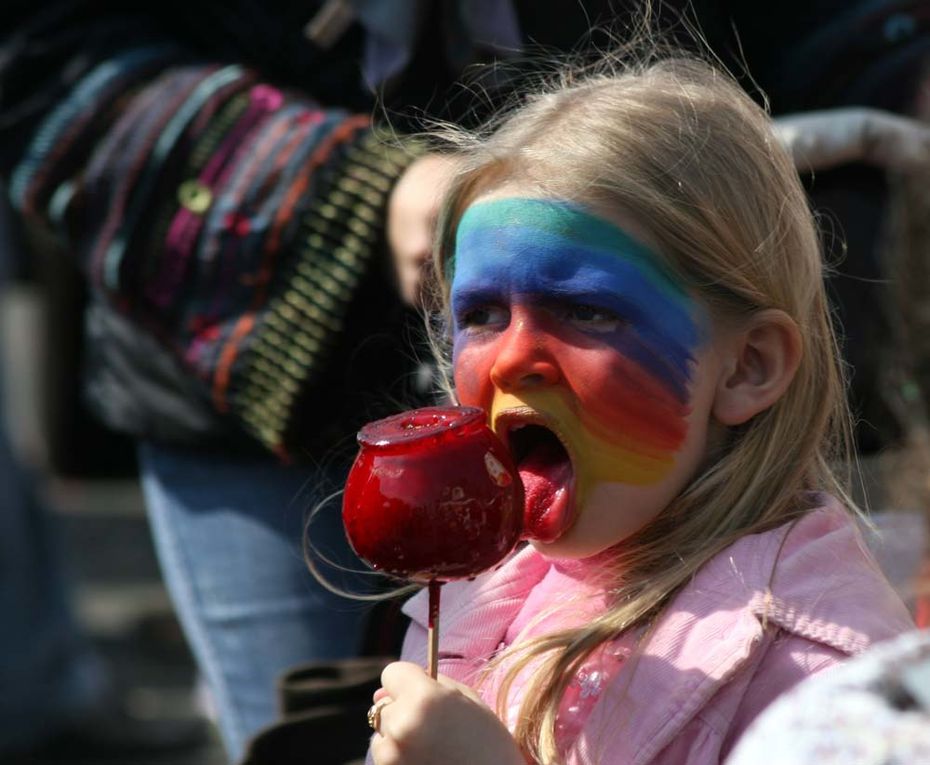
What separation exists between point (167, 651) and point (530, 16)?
3.73m

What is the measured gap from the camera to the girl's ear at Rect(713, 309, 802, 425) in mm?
1660

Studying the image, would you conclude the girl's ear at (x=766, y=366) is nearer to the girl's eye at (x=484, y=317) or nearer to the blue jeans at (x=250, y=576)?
the girl's eye at (x=484, y=317)

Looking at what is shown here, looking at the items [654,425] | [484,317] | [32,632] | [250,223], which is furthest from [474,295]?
[32,632]

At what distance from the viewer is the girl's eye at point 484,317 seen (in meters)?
1.66

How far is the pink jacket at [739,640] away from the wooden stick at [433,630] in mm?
190

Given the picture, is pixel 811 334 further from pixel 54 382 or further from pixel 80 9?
pixel 54 382

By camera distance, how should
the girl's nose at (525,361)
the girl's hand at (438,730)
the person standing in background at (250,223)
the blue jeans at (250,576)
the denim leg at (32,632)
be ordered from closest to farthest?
1. the girl's hand at (438,730)
2. the girl's nose at (525,361)
3. the person standing in background at (250,223)
4. the blue jeans at (250,576)
5. the denim leg at (32,632)

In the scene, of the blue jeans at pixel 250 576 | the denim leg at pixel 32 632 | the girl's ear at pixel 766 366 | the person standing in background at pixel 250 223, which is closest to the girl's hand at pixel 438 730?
the girl's ear at pixel 766 366

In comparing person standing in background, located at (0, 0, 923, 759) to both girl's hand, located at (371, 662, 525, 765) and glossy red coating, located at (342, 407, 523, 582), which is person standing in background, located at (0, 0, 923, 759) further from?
girl's hand, located at (371, 662, 525, 765)

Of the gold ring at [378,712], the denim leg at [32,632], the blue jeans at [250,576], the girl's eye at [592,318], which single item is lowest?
the denim leg at [32,632]

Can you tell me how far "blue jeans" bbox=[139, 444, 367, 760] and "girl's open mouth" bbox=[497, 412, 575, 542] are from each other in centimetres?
70

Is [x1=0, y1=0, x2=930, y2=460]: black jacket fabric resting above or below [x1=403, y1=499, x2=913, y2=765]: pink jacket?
above

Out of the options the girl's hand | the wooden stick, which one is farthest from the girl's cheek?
the girl's hand

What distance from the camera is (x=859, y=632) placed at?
1.49 meters
